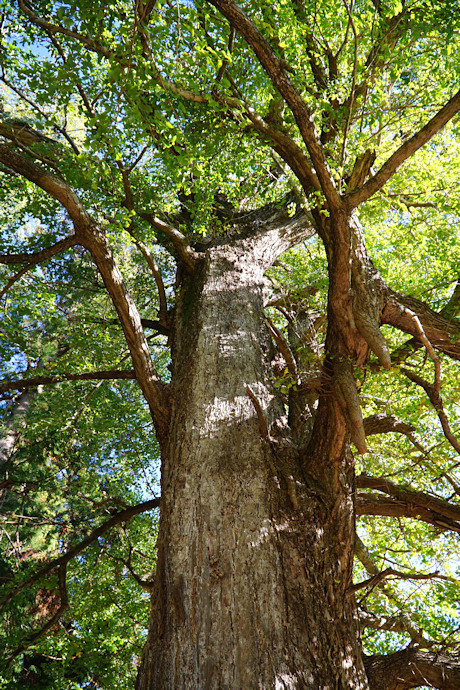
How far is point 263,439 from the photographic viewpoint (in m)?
3.03

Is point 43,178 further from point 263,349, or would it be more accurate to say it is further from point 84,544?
point 84,544

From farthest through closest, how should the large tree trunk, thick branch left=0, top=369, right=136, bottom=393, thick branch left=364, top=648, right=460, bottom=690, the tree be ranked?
1. thick branch left=0, top=369, right=136, bottom=393
2. thick branch left=364, top=648, right=460, bottom=690
3. the tree
4. the large tree trunk

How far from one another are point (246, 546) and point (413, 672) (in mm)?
1287

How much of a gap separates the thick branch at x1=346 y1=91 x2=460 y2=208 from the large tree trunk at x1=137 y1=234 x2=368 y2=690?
136cm

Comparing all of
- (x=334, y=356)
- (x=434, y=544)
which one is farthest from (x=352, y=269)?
(x=434, y=544)

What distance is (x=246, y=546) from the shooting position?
7.89ft

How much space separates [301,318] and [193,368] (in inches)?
126

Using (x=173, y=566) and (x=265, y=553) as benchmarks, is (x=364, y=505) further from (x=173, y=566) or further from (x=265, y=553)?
(x=173, y=566)

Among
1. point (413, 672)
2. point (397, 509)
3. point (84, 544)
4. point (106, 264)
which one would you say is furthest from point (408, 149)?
point (84, 544)

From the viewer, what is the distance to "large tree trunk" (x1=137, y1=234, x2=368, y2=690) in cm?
209

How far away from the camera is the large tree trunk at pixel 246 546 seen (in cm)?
209

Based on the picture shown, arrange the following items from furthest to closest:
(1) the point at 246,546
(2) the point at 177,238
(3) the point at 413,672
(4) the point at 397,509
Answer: (2) the point at 177,238, (4) the point at 397,509, (3) the point at 413,672, (1) the point at 246,546

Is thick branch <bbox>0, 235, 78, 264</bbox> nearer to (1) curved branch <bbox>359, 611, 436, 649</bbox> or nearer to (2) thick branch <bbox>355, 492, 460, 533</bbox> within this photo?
(2) thick branch <bbox>355, 492, 460, 533</bbox>

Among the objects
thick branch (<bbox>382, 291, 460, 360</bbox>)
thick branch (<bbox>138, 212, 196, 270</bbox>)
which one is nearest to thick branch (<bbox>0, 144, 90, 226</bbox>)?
thick branch (<bbox>138, 212, 196, 270</bbox>)
